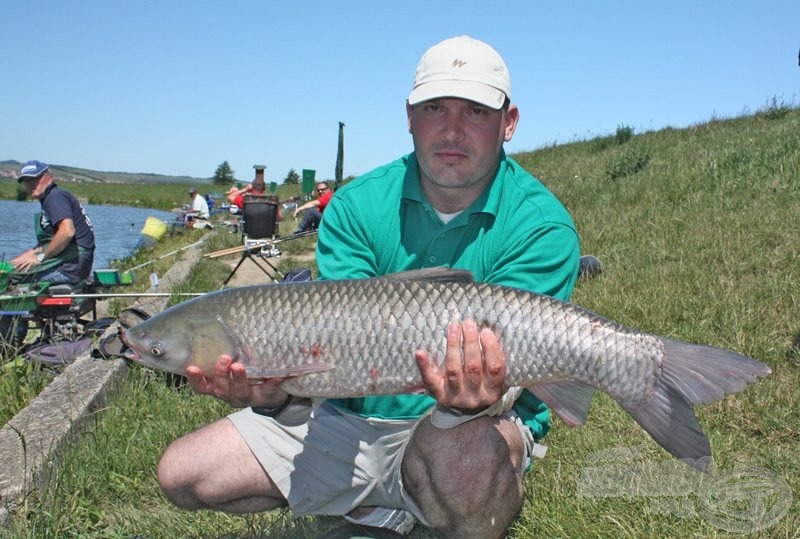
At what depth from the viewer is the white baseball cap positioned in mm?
2846

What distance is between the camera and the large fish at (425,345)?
2.22m

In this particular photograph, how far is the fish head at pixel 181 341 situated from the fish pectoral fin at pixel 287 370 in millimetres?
81

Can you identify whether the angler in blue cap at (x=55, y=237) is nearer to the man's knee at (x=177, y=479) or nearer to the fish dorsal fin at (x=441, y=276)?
the man's knee at (x=177, y=479)

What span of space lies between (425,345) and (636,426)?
1.70 metres

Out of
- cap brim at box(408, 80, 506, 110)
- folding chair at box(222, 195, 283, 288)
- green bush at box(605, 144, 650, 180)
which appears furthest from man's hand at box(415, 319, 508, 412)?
green bush at box(605, 144, 650, 180)

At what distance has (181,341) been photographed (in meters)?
2.57

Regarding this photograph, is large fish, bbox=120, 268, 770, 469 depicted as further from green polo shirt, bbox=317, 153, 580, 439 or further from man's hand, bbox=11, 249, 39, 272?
man's hand, bbox=11, 249, 39, 272

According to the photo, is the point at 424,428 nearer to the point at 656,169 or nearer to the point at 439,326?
the point at 439,326

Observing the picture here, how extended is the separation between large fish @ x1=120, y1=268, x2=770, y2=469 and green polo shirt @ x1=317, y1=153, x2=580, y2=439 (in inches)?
15.7

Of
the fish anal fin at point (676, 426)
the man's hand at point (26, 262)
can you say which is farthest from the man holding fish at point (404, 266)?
the man's hand at point (26, 262)

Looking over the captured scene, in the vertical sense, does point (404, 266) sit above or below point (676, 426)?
above

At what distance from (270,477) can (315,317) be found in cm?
81

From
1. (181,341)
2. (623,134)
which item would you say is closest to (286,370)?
(181,341)

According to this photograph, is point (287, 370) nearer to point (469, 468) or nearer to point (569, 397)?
point (469, 468)
